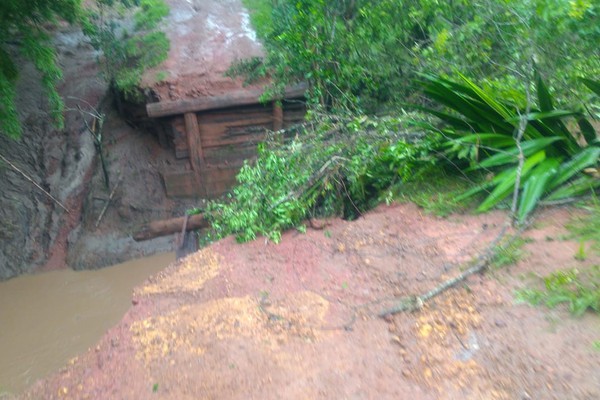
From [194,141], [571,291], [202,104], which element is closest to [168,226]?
[194,141]

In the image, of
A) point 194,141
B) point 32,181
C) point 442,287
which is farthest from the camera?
point 32,181

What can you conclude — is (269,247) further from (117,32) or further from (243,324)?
(117,32)

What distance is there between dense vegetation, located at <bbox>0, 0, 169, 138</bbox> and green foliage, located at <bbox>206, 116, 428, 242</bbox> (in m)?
3.26

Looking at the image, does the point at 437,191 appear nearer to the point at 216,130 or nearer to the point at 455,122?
the point at 455,122

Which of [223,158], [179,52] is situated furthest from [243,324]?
[179,52]

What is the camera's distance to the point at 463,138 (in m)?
4.59

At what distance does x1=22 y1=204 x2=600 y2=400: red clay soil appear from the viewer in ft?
8.81

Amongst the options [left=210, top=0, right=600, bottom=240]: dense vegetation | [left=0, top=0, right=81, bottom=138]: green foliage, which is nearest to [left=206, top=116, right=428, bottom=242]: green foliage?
[left=210, top=0, right=600, bottom=240]: dense vegetation

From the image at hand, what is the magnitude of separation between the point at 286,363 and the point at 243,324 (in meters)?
0.53

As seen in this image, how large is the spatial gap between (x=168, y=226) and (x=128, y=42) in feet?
16.3

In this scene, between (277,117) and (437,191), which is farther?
(277,117)

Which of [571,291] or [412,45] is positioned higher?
[412,45]

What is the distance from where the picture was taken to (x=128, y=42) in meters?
11.4

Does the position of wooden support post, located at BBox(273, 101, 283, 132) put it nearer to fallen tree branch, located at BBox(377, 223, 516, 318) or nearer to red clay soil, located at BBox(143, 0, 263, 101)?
red clay soil, located at BBox(143, 0, 263, 101)
